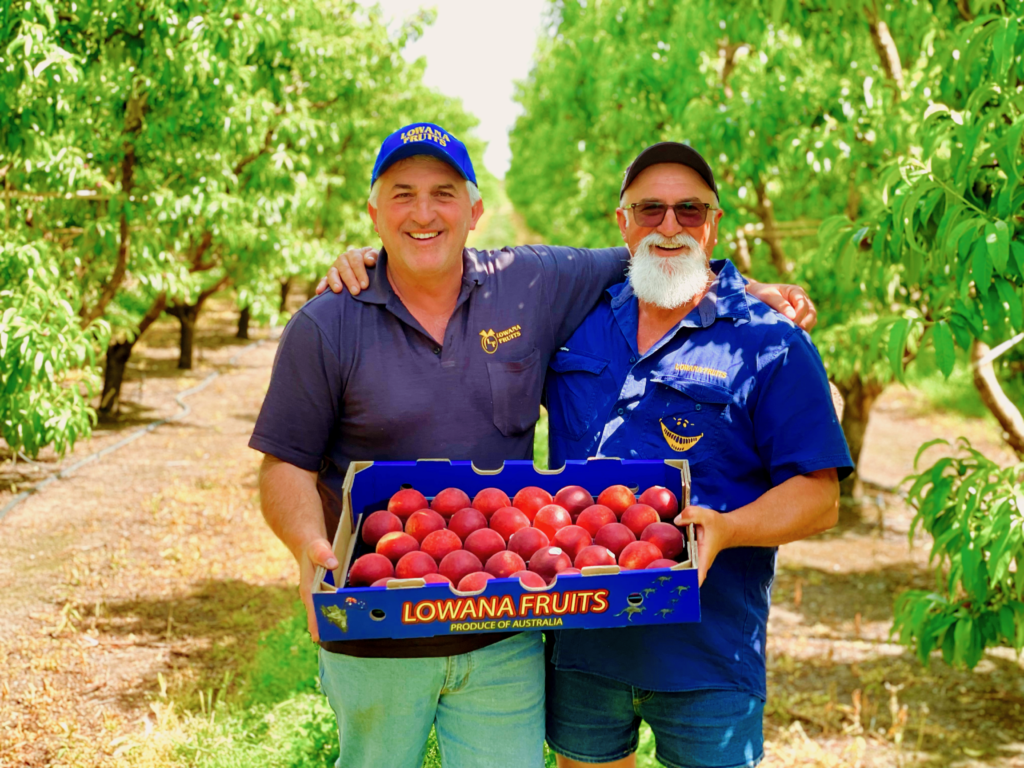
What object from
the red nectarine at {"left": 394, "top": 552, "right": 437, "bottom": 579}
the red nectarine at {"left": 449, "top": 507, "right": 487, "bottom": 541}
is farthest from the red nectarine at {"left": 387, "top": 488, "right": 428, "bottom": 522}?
the red nectarine at {"left": 394, "top": 552, "right": 437, "bottom": 579}

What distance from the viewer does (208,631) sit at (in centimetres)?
616

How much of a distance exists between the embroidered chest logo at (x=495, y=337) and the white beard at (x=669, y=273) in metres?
0.42

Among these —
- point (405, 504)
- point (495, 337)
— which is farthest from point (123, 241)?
point (405, 504)

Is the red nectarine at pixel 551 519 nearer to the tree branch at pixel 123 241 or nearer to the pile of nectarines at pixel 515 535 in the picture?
the pile of nectarines at pixel 515 535

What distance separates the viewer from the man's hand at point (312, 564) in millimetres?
2234

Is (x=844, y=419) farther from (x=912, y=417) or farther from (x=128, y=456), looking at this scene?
(x=128, y=456)

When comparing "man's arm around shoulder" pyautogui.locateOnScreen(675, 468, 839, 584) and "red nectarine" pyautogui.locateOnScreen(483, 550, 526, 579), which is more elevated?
"man's arm around shoulder" pyautogui.locateOnScreen(675, 468, 839, 584)

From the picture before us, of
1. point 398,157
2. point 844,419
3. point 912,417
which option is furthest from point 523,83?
point 398,157

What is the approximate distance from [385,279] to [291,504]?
75 cm

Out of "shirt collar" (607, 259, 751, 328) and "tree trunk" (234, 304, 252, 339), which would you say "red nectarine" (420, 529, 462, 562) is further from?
"tree trunk" (234, 304, 252, 339)

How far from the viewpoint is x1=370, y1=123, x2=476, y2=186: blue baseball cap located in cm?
285

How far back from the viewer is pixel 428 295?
9.50ft

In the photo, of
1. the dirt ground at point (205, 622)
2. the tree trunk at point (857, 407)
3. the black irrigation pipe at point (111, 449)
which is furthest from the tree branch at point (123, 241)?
the tree trunk at point (857, 407)

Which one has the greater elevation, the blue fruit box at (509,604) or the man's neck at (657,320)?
the man's neck at (657,320)
